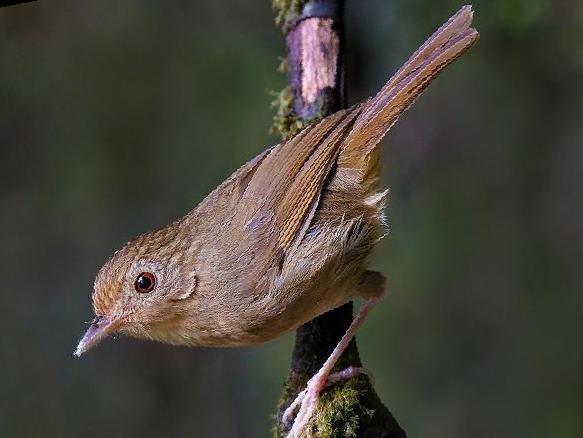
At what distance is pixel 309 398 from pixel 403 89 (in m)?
1.26

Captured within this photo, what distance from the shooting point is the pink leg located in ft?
9.80

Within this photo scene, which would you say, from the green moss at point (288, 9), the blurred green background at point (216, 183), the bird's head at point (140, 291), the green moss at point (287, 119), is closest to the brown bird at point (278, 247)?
the bird's head at point (140, 291)

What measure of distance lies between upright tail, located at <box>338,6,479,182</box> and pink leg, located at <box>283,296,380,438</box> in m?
0.69

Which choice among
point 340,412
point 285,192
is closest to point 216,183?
point 285,192

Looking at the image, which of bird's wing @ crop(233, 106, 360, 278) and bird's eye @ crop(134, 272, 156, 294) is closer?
bird's eye @ crop(134, 272, 156, 294)

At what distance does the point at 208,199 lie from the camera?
10.3 feet

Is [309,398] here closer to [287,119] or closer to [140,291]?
[140,291]

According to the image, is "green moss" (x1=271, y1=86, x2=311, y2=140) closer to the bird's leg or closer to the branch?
the branch

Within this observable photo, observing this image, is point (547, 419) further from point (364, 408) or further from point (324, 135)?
point (324, 135)

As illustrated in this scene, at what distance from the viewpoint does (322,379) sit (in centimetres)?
305

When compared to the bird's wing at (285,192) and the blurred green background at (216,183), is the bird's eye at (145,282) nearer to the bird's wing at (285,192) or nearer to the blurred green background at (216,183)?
the bird's wing at (285,192)

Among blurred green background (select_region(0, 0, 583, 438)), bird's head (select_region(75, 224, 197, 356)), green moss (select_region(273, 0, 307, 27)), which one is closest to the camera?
bird's head (select_region(75, 224, 197, 356))

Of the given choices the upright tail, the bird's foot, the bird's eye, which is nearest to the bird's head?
the bird's eye

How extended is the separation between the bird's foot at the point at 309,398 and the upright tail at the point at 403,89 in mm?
802
